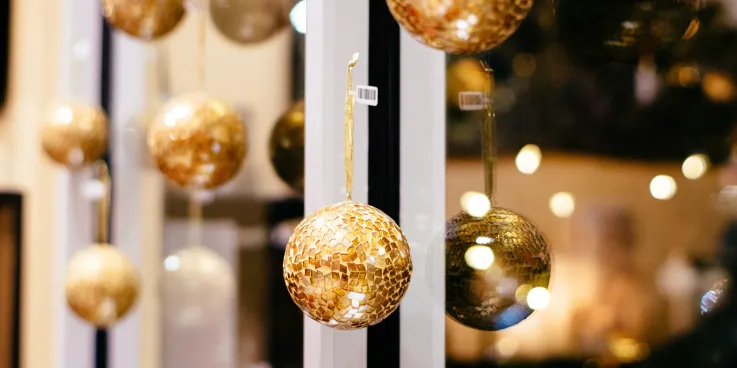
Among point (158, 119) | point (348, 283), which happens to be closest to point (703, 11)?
point (348, 283)

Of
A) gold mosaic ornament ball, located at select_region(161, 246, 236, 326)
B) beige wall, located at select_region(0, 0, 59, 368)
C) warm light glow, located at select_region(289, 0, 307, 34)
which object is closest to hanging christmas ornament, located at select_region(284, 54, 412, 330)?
warm light glow, located at select_region(289, 0, 307, 34)

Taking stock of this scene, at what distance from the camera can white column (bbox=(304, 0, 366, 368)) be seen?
69 cm

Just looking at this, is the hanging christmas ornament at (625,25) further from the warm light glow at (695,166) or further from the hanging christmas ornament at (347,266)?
the hanging christmas ornament at (347,266)

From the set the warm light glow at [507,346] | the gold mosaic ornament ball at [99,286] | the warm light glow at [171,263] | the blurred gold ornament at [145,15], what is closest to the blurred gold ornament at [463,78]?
the warm light glow at [507,346]

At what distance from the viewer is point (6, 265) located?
51.0 inches

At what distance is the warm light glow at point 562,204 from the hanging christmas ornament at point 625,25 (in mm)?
125

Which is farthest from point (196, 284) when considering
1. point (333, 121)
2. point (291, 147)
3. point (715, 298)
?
point (715, 298)

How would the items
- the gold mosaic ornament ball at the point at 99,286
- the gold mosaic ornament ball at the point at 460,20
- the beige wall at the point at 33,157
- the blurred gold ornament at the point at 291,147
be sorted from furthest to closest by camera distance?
the beige wall at the point at 33,157 → the gold mosaic ornament ball at the point at 99,286 → the blurred gold ornament at the point at 291,147 → the gold mosaic ornament ball at the point at 460,20

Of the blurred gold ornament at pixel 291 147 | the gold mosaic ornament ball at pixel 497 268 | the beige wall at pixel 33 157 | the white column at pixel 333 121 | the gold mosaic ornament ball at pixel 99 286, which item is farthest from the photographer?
the beige wall at pixel 33 157

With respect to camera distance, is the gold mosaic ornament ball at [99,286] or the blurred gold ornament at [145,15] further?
the gold mosaic ornament ball at [99,286]

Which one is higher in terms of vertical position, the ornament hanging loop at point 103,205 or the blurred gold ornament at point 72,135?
the blurred gold ornament at point 72,135

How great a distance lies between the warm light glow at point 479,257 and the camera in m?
0.59

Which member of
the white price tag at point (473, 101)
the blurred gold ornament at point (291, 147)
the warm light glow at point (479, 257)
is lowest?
the warm light glow at point (479, 257)

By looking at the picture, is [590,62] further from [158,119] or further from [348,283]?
[158,119]
